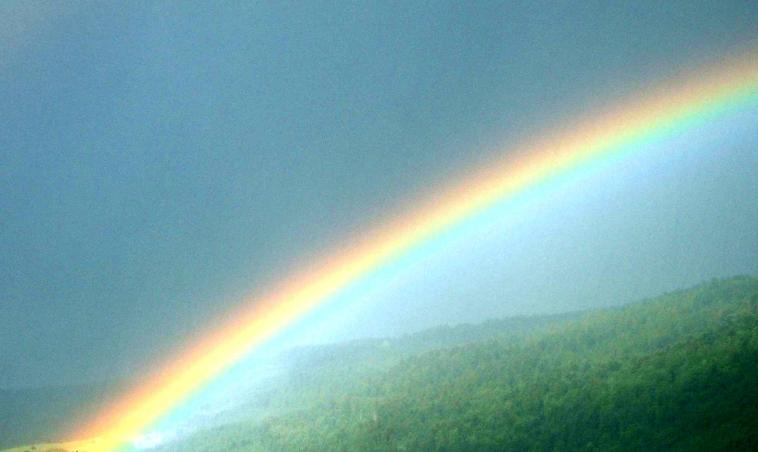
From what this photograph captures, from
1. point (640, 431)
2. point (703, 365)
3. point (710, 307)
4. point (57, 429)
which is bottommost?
point (640, 431)

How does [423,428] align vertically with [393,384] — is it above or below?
below

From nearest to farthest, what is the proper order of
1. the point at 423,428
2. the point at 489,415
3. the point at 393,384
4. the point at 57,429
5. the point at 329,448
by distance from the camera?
1. the point at 489,415
2. the point at 423,428
3. the point at 329,448
4. the point at 393,384
5. the point at 57,429

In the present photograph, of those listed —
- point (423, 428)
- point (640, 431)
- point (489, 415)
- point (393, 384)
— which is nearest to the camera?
point (640, 431)

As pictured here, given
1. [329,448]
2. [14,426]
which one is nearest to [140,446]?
[14,426]

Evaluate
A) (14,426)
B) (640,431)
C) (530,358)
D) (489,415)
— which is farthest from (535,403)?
(14,426)

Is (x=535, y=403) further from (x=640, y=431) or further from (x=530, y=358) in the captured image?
(x=530, y=358)

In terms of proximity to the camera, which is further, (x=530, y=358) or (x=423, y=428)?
(x=530, y=358)
